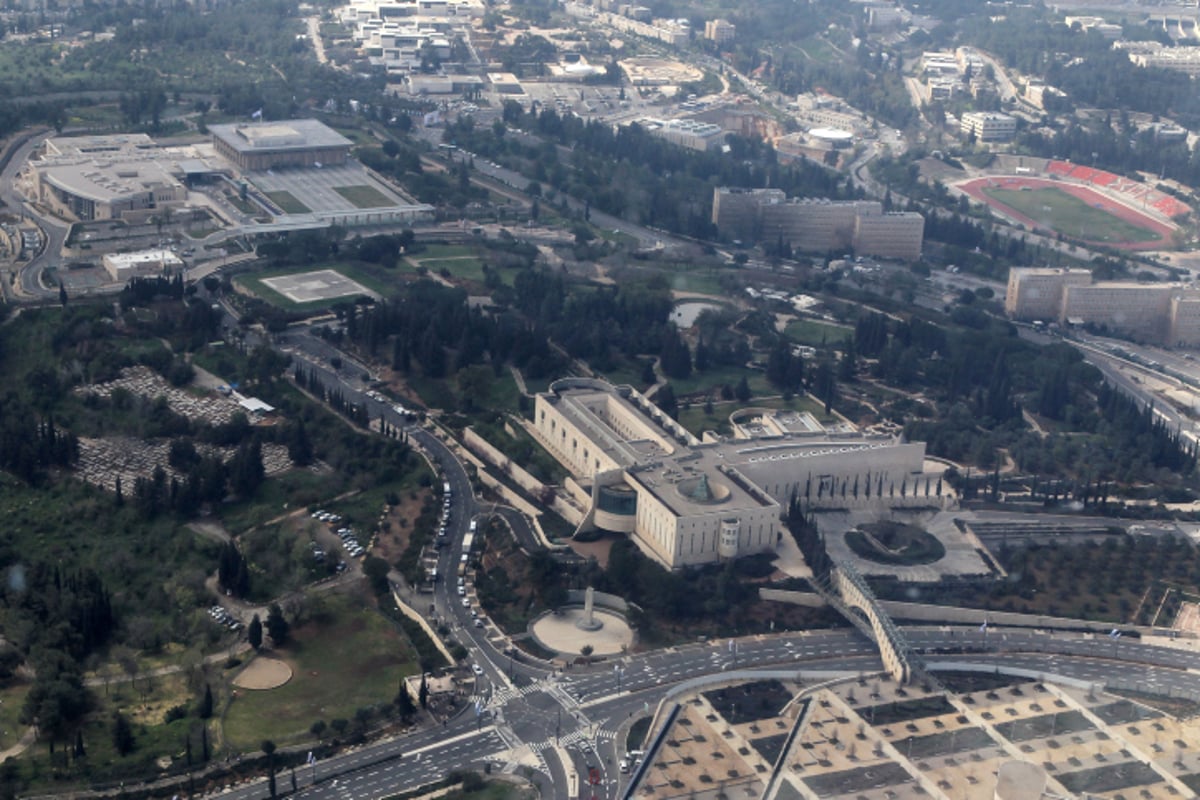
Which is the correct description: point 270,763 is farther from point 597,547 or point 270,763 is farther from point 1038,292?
point 1038,292

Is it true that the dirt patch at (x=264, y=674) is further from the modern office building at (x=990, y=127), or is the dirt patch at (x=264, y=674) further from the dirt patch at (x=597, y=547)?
the modern office building at (x=990, y=127)

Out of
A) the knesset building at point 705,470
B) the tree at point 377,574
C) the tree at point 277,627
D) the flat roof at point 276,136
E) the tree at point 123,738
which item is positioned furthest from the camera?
the flat roof at point 276,136

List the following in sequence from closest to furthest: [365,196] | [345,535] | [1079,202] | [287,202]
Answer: [345,535] → [287,202] → [365,196] → [1079,202]

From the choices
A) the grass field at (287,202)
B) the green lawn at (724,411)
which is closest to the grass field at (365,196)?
the grass field at (287,202)

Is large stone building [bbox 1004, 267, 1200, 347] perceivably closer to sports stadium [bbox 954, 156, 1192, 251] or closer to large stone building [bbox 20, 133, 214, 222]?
sports stadium [bbox 954, 156, 1192, 251]

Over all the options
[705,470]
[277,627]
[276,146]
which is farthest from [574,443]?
[276,146]

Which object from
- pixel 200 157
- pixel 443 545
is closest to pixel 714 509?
pixel 443 545
